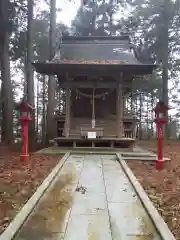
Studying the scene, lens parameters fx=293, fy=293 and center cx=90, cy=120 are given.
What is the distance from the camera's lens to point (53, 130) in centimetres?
1689

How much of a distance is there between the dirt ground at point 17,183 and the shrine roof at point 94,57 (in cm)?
487

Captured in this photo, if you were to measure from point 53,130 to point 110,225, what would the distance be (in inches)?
534

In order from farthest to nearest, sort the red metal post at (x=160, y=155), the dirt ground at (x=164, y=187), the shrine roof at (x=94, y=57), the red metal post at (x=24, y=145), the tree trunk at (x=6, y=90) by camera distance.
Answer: the tree trunk at (x=6, y=90) → the shrine roof at (x=94, y=57) → the red metal post at (x=24, y=145) → the red metal post at (x=160, y=155) → the dirt ground at (x=164, y=187)

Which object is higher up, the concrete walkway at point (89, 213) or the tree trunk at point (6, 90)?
the tree trunk at point (6, 90)

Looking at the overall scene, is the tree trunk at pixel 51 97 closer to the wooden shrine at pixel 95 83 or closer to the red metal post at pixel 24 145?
the wooden shrine at pixel 95 83

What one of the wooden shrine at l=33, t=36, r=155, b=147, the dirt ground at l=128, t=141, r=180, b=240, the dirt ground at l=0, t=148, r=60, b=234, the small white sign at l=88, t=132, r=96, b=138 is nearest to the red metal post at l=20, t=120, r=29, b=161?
the dirt ground at l=0, t=148, r=60, b=234

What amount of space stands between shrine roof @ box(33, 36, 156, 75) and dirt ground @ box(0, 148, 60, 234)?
4866 millimetres

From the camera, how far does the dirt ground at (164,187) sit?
390cm

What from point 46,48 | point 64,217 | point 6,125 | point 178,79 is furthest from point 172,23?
point 64,217

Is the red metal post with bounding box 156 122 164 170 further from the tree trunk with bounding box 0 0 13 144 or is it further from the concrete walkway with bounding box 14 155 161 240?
the tree trunk with bounding box 0 0 13 144

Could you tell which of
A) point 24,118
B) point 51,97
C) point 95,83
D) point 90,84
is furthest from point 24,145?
point 51,97

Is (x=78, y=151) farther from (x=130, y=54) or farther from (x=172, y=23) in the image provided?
(x=172, y=23)

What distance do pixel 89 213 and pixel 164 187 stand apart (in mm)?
2134

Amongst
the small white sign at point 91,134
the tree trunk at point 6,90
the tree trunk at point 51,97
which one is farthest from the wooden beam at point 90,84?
the tree trunk at point 6,90
